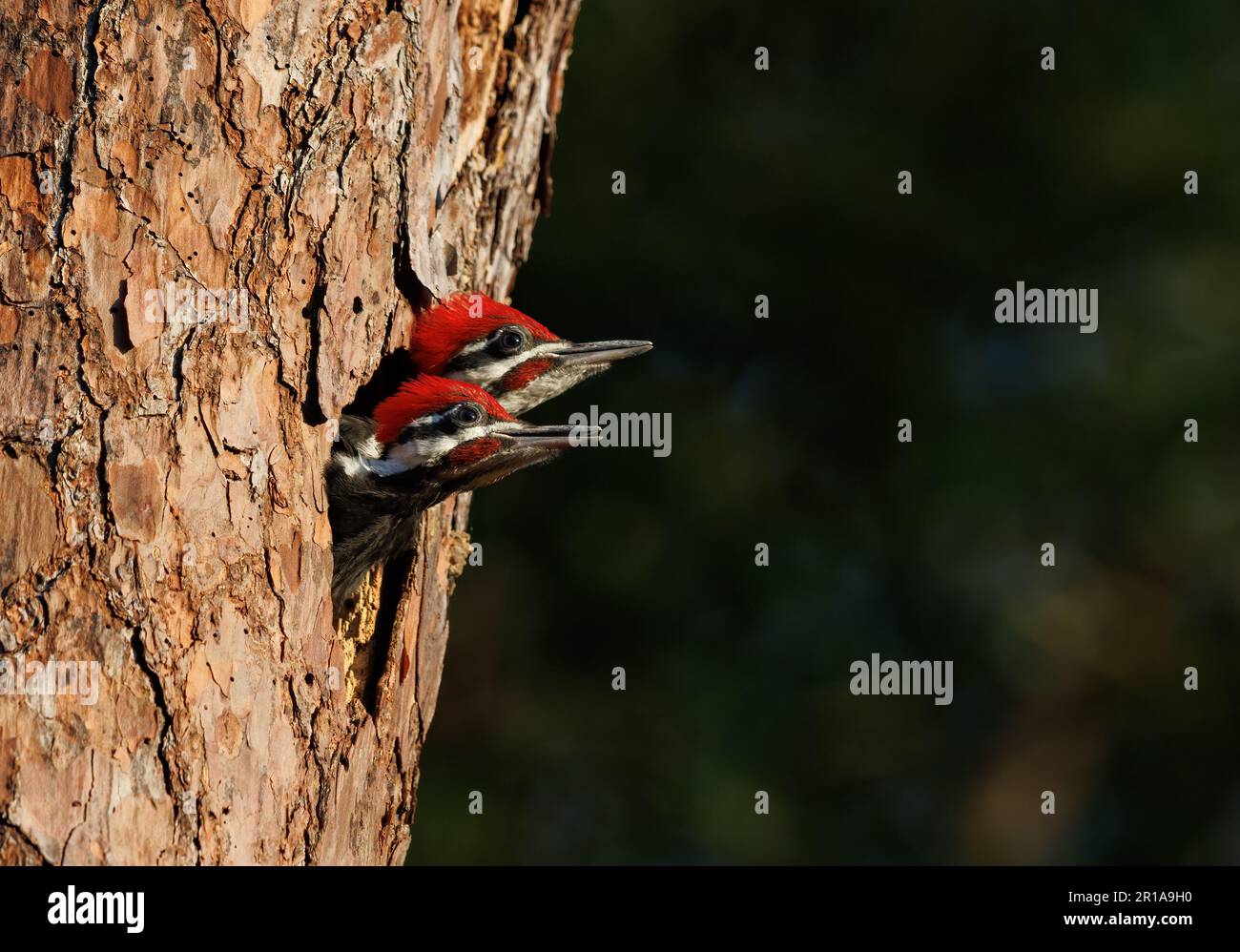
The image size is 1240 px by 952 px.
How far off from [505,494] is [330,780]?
226 inches

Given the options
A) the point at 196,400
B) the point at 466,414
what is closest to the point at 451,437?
the point at 466,414

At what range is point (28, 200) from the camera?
9.32 ft

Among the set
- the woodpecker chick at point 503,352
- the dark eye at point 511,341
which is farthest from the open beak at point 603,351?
the dark eye at point 511,341

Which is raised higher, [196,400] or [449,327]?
[449,327]

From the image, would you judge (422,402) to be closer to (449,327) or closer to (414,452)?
(414,452)

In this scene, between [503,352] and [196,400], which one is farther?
[503,352]

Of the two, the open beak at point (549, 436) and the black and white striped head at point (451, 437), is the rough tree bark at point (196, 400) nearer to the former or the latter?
the black and white striped head at point (451, 437)

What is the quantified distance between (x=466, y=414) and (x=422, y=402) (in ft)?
0.37

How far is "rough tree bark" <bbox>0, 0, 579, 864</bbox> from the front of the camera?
8.63ft

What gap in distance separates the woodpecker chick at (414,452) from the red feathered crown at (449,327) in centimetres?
18

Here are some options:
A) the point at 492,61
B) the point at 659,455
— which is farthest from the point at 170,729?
the point at 659,455

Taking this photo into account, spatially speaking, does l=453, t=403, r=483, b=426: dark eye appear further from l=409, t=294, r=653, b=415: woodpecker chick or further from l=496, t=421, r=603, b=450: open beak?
l=409, t=294, r=653, b=415: woodpecker chick

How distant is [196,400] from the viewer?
2.92 m

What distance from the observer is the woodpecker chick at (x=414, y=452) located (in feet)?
11.7
